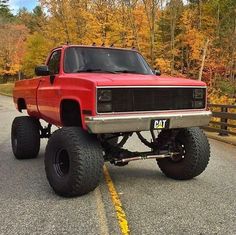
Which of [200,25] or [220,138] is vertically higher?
[200,25]

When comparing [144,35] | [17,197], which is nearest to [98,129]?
[17,197]

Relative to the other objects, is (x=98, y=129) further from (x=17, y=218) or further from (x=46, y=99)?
(x=46, y=99)

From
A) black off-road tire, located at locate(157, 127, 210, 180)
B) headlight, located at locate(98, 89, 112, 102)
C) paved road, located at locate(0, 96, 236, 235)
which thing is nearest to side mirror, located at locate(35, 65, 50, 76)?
paved road, located at locate(0, 96, 236, 235)

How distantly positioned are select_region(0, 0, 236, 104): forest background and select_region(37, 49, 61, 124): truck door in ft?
45.4

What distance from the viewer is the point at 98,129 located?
5.87m

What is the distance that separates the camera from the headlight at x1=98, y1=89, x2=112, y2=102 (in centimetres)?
597

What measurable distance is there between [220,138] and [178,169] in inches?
250

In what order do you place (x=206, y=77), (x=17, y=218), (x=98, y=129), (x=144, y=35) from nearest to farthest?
(x=17, y=218) < (x=98, y=129) < (x=144, y=35) < (x=206, y=77)

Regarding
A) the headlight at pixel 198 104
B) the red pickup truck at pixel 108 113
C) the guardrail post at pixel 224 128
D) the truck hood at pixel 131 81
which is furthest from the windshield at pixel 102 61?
the guardrail post at pixel 224 128

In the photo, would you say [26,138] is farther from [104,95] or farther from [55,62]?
[104,95]

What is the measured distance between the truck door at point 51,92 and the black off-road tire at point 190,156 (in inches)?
84.6

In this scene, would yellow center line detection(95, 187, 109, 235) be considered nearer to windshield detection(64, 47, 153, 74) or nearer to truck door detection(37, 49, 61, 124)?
truck door detection(37, 49, 61, 124)

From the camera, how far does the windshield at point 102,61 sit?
7496 mm

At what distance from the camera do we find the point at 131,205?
230 inches
